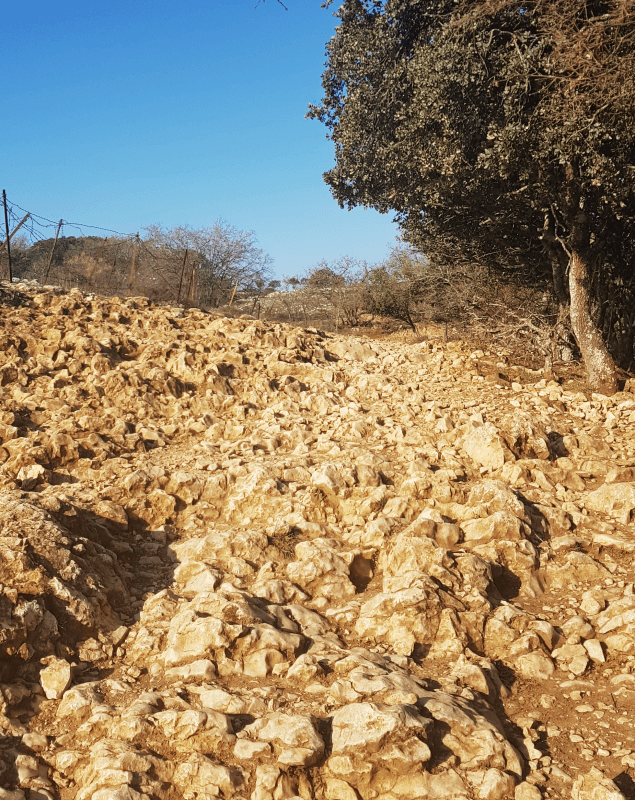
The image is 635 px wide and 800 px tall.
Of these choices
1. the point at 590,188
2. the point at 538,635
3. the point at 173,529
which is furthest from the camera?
the point at 590,188

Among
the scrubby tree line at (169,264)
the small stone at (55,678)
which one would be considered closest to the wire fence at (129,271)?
the scrubby tree line at (169,264)

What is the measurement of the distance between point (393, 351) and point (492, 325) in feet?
8.01

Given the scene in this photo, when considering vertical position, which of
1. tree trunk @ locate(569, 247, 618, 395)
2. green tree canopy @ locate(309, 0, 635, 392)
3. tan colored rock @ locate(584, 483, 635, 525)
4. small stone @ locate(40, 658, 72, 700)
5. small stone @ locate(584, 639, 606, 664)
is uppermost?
green tree canopy @ locate(309, 0, 635, 392)

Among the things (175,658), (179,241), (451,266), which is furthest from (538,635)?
(179,241)

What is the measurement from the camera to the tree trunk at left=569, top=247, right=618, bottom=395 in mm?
8539

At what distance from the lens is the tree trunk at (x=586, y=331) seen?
28.0 feet

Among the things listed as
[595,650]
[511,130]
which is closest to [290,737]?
[595,650]

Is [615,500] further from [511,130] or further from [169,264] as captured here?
[169,264]

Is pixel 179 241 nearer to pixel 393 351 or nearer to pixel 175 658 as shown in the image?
pixel 393 351

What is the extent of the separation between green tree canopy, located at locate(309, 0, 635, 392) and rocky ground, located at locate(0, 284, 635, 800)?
8.27 ft

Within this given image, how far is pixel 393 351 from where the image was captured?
965 cm

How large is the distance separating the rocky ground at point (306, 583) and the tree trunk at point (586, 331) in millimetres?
973

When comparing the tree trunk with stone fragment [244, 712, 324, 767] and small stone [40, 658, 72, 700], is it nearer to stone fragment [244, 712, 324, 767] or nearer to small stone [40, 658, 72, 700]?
stone fragment [244, 712, 324, 767]

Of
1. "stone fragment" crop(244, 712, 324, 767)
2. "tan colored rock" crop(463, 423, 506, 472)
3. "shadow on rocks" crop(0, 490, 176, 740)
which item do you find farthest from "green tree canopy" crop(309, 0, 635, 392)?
"stone fragment" crop(244, 712, 324, 767)
